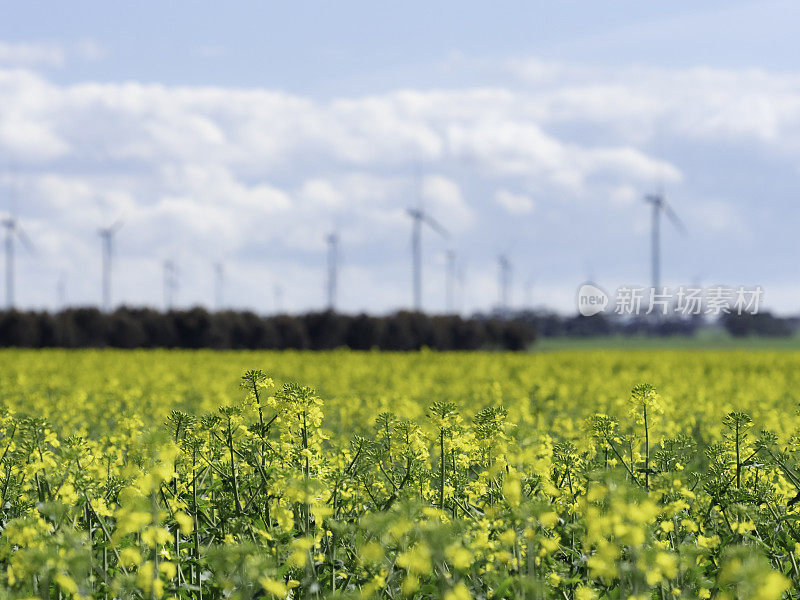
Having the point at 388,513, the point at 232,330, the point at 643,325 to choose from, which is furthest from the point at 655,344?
the point at 388,513

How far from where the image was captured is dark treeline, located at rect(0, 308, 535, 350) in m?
39.0

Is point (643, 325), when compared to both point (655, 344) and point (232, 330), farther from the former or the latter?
point (232, 330)

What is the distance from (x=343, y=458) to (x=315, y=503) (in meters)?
1.75

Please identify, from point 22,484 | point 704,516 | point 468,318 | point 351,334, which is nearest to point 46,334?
point 351,334

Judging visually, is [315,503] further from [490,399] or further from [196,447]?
[490,399]

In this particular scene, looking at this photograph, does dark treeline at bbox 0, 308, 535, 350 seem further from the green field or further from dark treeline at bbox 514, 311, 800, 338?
dark treeline at bbox 514, 311, 800, 338

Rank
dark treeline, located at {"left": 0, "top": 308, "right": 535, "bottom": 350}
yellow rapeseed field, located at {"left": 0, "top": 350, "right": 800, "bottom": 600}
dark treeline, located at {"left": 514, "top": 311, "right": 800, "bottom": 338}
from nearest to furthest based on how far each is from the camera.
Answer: yellow rapeseed field, located at {"left": 0, "top": 350, "right": 800, "bottom": 600}
dark treeline, located at {"left": 0, "top": 308, "right": 535, "bottom": 350}
dark treeline, located at {"left": 514, "top": 311, "right": 800, "bottom": 338}

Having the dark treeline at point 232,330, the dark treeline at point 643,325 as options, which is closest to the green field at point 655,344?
the dark treeline at point 643,325

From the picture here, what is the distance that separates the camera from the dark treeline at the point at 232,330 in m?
39.0

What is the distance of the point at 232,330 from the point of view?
4091 centimetres

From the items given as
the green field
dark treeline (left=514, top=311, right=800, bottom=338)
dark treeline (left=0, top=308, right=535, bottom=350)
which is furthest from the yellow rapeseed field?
dark treeline (left=514, top=311, right=800, bottom=338)

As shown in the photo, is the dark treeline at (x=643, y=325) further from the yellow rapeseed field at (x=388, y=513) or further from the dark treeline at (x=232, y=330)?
the yellow rapeseed field at (x=388, y=513)

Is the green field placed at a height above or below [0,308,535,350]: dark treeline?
below

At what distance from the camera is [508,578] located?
379 cm
